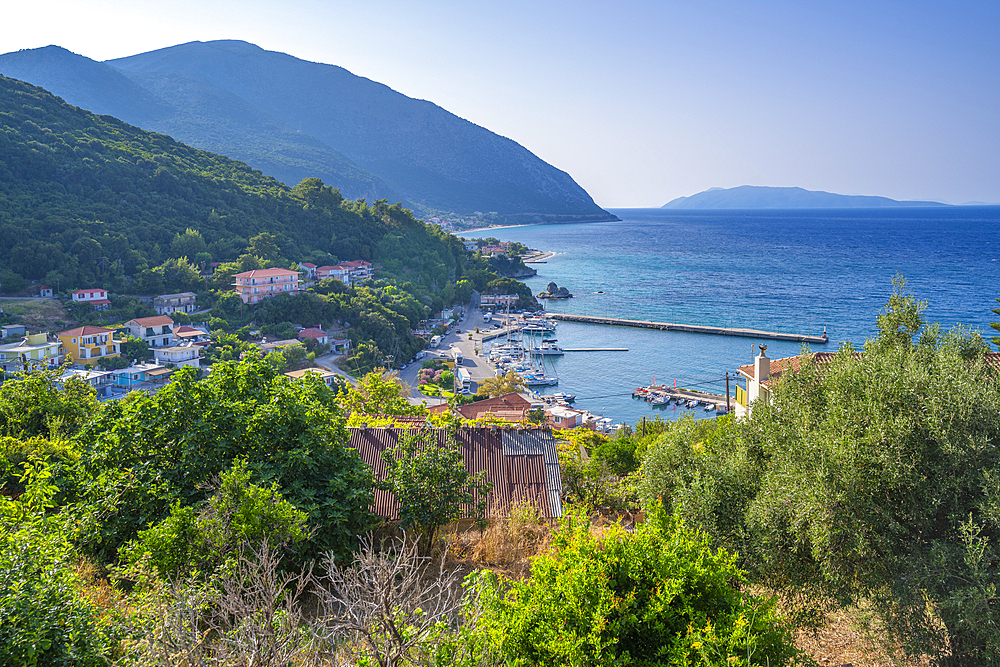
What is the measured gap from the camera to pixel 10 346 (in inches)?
1092

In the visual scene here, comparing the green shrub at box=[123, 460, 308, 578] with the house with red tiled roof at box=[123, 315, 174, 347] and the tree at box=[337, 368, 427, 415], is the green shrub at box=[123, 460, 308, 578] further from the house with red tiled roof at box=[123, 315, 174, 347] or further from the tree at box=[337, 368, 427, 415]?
the house with red tiled roof at box=[123, 315, 174, 347]

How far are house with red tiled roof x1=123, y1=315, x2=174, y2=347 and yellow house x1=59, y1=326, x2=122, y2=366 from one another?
6.94 ft

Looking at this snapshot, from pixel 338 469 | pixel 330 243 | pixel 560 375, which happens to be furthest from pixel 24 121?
pixel 338 469

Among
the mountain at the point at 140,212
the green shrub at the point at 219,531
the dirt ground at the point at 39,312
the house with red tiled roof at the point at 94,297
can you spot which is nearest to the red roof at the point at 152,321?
the house with red tiled roof at the point at 94,297

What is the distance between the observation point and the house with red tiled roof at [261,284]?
41.9 meters

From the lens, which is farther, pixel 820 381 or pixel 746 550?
pixel 820 381

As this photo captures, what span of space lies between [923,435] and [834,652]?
2.14 m

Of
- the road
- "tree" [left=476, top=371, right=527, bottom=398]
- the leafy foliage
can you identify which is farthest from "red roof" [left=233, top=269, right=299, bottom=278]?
the leafy foliage

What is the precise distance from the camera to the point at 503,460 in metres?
11.3

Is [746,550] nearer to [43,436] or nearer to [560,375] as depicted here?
→ [43,436]

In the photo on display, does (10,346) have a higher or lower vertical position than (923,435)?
lower

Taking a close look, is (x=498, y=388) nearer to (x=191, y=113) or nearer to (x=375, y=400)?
(x=375, y=400)

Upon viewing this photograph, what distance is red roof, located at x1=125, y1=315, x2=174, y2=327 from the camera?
110 feet

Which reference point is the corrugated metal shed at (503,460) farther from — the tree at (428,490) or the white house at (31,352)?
the white house at (31,352)
